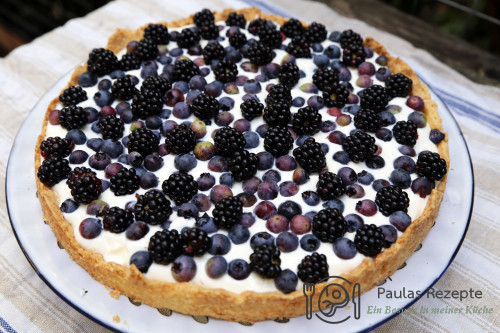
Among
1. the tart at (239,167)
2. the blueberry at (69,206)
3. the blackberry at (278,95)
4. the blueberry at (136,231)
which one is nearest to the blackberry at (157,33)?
the tart at (239,167)

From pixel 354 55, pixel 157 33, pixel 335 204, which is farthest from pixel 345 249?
pixel 157 33

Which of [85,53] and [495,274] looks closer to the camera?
[495,274]

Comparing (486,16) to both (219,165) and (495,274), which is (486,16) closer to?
(495,274)

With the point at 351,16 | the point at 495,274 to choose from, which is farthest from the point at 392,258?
the point at 351,16

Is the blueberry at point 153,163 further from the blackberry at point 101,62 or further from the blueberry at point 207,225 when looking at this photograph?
the blackberry at point 101,62

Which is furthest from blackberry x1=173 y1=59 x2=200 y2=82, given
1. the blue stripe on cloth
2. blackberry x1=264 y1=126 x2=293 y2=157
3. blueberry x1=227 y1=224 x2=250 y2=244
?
the blue stripe on cloth

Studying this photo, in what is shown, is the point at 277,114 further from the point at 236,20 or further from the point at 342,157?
the point at 236,20
